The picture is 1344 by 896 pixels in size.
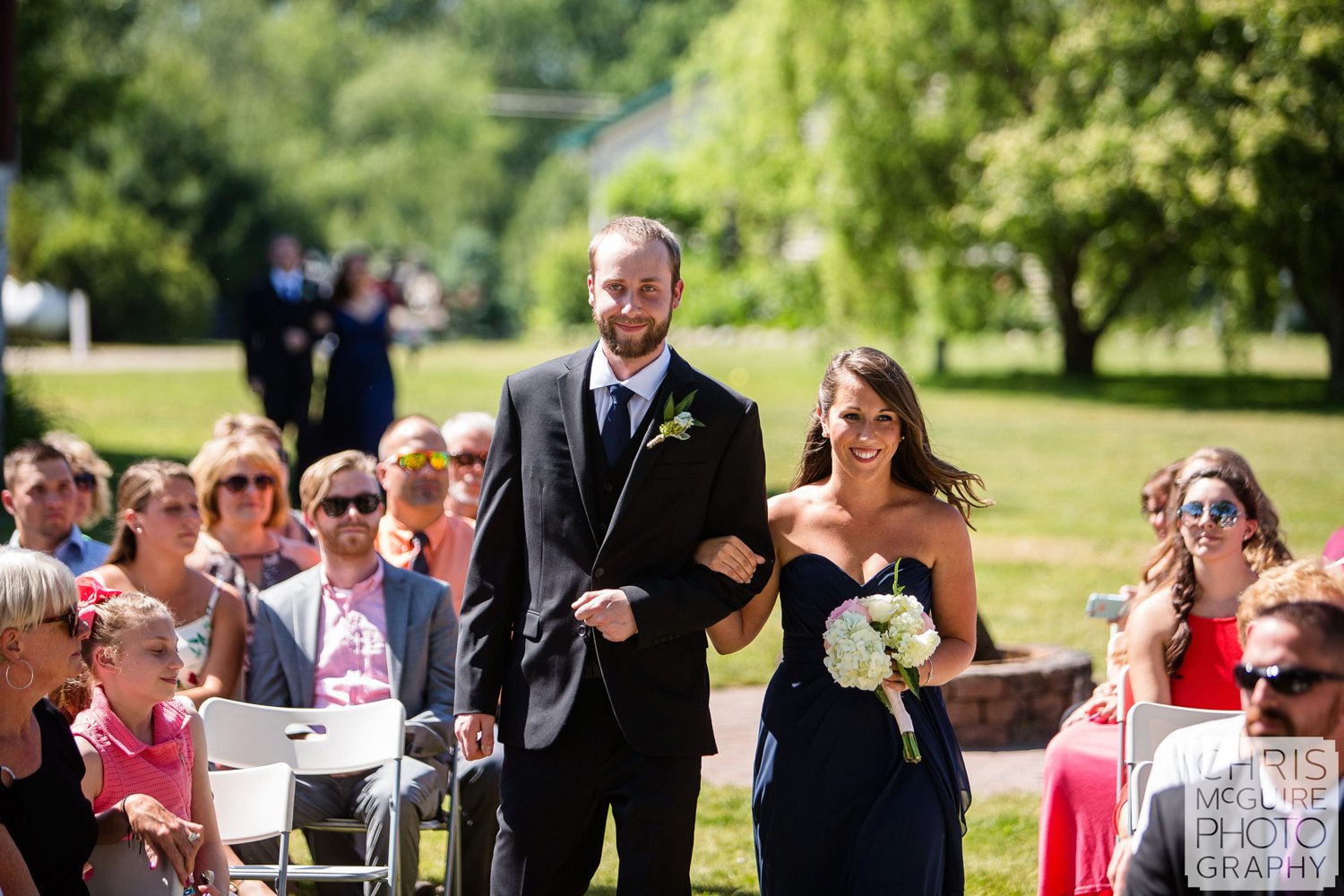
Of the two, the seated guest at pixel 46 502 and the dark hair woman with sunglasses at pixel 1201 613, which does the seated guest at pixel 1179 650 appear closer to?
the dark hair woman with sunglasses at pixel 1201 613

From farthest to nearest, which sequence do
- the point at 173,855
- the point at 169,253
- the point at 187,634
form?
the point at 169,253
the point at 187,634
the point at 173,855

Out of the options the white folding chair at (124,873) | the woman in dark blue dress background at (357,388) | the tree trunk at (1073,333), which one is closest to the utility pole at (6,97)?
the woman in dark blue dress background at (357,388)

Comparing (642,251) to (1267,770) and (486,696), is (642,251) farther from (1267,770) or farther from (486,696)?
(1267,770)

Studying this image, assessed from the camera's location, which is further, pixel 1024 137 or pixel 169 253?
pixel 169 253

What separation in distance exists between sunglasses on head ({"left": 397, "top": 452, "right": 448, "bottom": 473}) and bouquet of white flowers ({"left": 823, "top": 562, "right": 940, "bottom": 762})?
107 inches

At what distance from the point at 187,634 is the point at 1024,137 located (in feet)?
72.5

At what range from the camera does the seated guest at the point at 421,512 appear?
21.2 ft

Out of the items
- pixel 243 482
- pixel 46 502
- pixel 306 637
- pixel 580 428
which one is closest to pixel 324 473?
pixel 306 637

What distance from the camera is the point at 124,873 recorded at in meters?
4.15

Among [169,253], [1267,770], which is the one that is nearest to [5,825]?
[1267,770]

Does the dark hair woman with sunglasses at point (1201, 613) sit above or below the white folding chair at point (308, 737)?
above

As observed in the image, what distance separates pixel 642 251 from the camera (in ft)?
13.0

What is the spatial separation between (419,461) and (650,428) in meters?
2.62

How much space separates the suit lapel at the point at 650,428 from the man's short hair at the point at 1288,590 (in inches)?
59.3
